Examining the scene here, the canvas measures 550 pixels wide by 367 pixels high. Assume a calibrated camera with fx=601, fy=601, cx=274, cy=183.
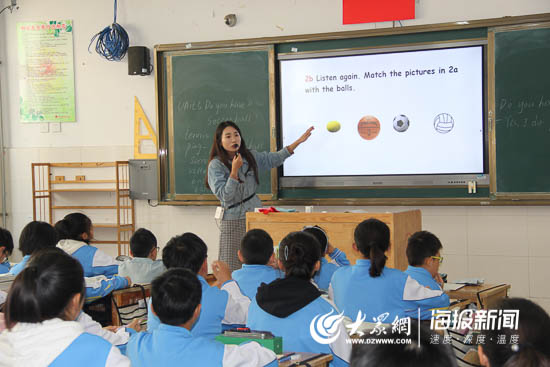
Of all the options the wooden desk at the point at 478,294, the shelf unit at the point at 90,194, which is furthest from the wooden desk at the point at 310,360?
the shelf unit at the point at 90,194

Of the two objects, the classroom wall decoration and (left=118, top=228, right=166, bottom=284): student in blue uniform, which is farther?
the classroom wall decoration

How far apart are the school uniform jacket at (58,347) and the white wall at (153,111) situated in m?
4.07

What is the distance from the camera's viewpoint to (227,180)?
4.73 m

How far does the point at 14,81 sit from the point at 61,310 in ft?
18.9

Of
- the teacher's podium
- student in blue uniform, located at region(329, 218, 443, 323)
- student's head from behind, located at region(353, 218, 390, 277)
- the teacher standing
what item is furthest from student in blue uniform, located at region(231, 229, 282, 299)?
the teacher standing

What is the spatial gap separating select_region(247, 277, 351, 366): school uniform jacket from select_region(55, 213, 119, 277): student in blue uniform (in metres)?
1.90

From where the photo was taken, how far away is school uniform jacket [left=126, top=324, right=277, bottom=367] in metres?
1.80

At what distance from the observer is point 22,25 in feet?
22.0

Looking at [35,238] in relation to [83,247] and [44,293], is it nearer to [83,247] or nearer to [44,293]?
[83,247]

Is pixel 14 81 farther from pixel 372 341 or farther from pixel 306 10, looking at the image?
pixel 372 341

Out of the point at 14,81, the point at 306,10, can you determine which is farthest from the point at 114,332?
the point at 14,81

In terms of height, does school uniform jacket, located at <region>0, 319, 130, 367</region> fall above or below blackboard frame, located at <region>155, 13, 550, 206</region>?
below

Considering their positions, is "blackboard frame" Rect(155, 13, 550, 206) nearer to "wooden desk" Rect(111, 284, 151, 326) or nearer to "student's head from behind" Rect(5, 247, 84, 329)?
"wooden desk" Rect(111, 284, 151, 326)

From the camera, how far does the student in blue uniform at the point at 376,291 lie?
282 cm
